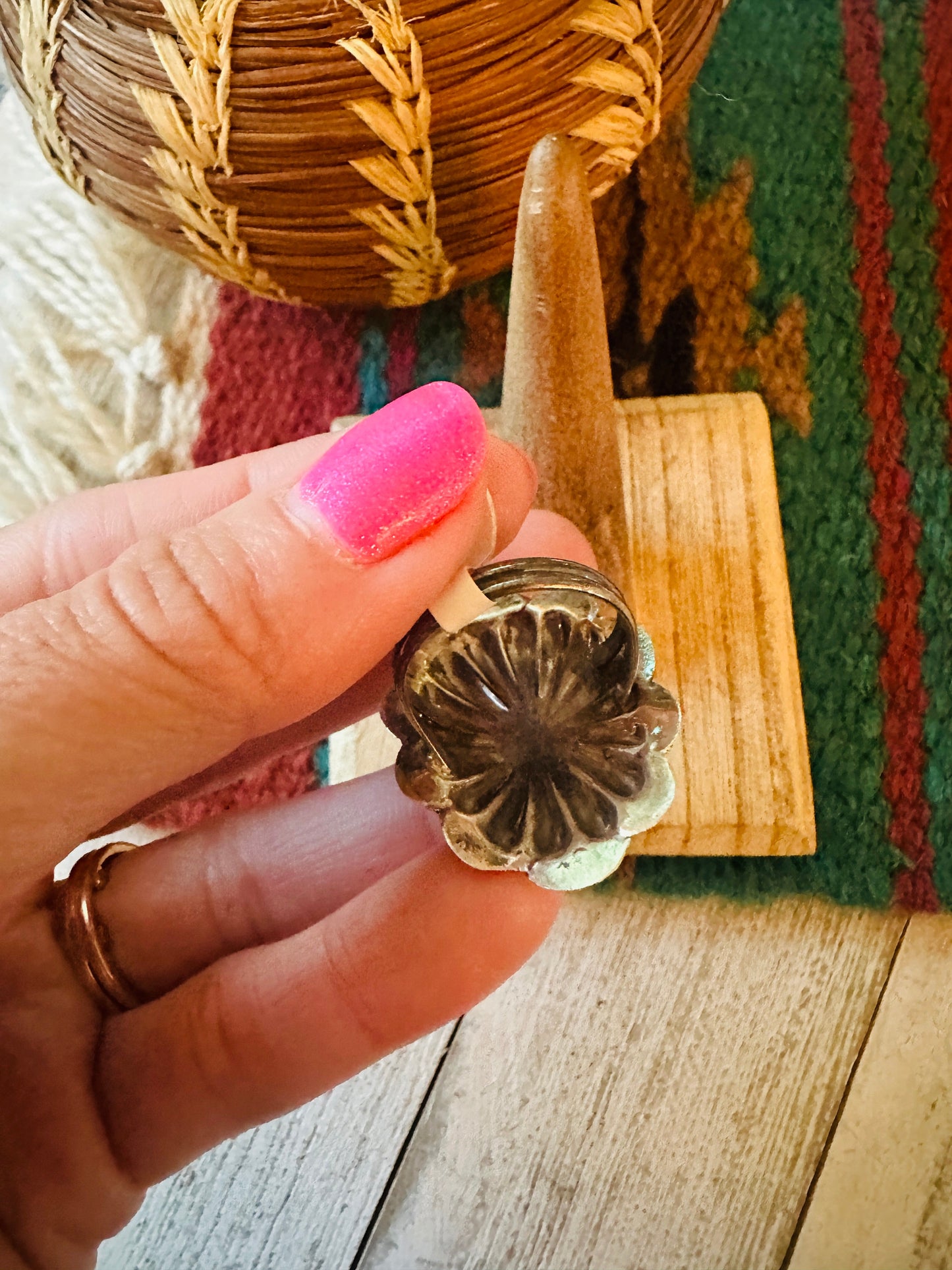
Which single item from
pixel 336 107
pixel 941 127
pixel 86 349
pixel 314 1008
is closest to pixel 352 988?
pixel 314 1008

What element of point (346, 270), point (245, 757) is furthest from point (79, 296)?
point (245, 757)

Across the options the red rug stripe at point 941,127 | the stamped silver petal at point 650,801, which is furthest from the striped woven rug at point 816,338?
the stamped silver petal at point 650,801

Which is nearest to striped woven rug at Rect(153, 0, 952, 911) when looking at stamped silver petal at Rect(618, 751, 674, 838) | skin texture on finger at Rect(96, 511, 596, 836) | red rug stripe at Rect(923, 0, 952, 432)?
red rug stripe at Rect(923, 0, 952, 432)

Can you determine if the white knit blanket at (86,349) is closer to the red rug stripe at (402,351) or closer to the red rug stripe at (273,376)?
the red rug stripe at (273,376)

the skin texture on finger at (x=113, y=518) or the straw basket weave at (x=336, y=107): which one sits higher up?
the straw basket weave at (x=336, y=107)

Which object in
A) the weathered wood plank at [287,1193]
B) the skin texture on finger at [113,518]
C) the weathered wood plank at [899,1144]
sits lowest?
the weathered wood plank at [899,1144]

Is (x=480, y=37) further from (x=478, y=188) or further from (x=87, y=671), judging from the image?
(x=87, y=671)

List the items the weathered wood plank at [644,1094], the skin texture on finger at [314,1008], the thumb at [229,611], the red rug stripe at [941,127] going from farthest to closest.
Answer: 1. the red rug stripe at [941,127]
2. the weathered wood plank at [644,1094]
3. the skin texture on finger at [314,1008]
4. the thumb at [229,611]
